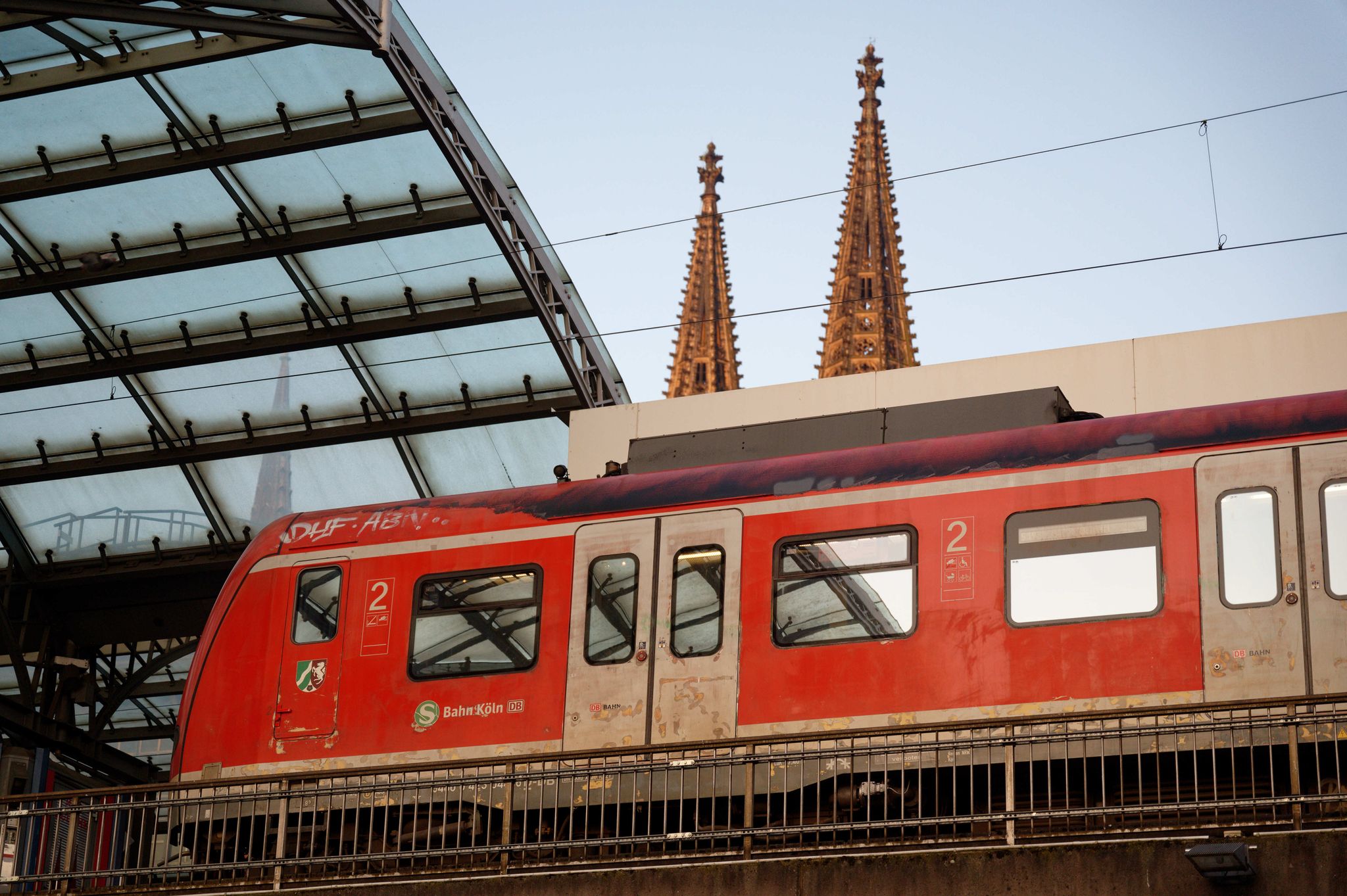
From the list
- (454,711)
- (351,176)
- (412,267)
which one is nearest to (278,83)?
(351,176)

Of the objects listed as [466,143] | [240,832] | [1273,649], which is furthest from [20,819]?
[466,143]

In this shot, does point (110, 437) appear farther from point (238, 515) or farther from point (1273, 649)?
point (1273, 649)

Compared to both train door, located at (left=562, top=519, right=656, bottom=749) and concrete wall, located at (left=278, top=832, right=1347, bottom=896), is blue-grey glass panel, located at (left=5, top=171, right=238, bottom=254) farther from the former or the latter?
concrete wall, located at (left=278, top=832, right=1347, bottom=896)

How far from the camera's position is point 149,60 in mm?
27344

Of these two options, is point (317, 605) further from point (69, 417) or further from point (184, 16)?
point (69, 417)

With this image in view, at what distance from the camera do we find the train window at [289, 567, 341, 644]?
17922 millimetres

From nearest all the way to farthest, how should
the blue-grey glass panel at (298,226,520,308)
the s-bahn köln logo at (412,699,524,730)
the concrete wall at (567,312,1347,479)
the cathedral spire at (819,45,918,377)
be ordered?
1. the s-bahn köln logo at (412,699,524,730)
2. the concrete wall at (567,312,1347,479)
3. the blue-grey glass panel at (298,226,520,308)
4. the cathedral spire at (819,45,918,377)

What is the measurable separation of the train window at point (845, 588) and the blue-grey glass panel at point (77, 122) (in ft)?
54.4

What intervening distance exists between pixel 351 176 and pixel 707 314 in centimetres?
5602

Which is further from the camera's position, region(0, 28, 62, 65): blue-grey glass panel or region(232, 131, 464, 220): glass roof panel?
region(232, 131, 464, 220): glass roof panel

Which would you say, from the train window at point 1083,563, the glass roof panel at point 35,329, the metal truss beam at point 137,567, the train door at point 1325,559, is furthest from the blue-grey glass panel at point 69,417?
the train door at point 1325,559

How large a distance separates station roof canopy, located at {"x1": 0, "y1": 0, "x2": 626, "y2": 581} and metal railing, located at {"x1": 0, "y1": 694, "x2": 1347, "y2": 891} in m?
13.1

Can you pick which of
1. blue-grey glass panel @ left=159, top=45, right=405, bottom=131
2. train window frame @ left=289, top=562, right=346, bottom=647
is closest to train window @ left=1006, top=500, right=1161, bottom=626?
train window frame @ left=289, top=562, right=346, bottom=647

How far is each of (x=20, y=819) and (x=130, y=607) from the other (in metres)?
16.5
